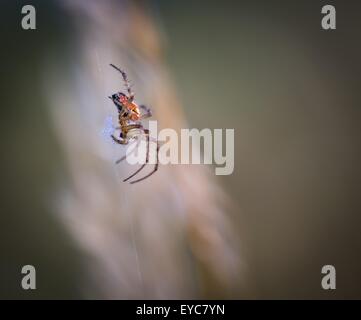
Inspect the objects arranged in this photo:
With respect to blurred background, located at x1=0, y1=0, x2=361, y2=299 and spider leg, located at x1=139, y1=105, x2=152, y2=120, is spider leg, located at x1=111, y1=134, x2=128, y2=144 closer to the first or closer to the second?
blurred background, located at x1=0, y1=0, x2=361, y2=299

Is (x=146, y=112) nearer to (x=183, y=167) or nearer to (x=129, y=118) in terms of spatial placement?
(x=129, y=118)

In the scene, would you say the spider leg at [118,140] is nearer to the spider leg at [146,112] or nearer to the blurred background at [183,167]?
the blurred background at [183,167]

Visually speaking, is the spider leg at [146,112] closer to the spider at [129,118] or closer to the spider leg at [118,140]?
the spider at [129,118]

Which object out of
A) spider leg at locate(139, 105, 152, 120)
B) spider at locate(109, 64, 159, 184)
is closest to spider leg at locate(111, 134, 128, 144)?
spider at locate(109, 64, 159, 184)

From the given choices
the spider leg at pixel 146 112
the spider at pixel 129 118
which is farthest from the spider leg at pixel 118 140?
the spider leg at pixel 146 112

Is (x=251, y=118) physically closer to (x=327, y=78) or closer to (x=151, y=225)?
(x=327, y=78)

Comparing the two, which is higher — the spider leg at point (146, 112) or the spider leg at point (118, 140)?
the spider leg at point (146, 112)

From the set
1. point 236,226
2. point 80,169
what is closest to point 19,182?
point 80,169
